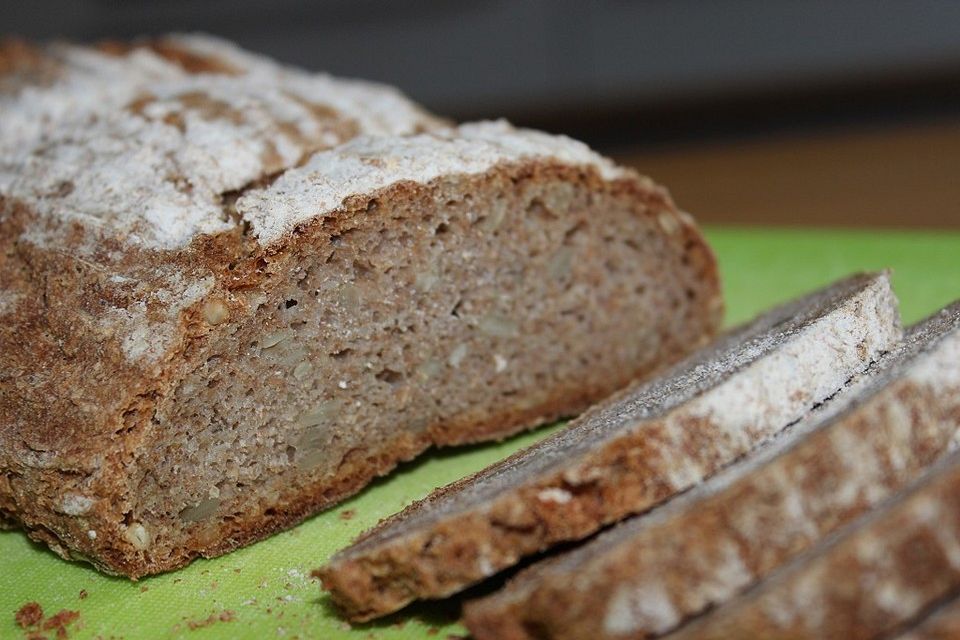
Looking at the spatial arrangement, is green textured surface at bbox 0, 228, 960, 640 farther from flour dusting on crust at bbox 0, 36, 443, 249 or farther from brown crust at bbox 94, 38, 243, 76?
brown crust at bbox 94, 38, 243, 76

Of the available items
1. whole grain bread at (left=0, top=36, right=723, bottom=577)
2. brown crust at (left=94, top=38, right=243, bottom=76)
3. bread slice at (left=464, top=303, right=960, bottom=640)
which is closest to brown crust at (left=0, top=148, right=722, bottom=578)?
whole grain bread at (left=0, top=36, right=723, bottom=577)

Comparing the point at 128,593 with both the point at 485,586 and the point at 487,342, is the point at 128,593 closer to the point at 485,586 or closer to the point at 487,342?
the point at 485,586

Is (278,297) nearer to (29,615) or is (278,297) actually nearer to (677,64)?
(29,615)

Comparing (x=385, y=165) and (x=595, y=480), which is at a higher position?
(x=385, y=165)

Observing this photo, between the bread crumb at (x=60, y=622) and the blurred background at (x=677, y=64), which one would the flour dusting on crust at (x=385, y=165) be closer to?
the bread crumb at (x=60, y=622)

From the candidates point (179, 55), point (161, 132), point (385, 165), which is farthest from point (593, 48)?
point (385, 165)

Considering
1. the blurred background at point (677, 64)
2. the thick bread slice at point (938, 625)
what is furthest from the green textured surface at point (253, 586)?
the blurred background at point (677, 64)

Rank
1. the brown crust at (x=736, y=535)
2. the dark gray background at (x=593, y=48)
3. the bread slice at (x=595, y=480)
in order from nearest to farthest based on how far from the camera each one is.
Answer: the brown crust at (x=736, y=535) < the bread slice at (x=595, y=480) < the dark gray background at (x=593, y=48)
